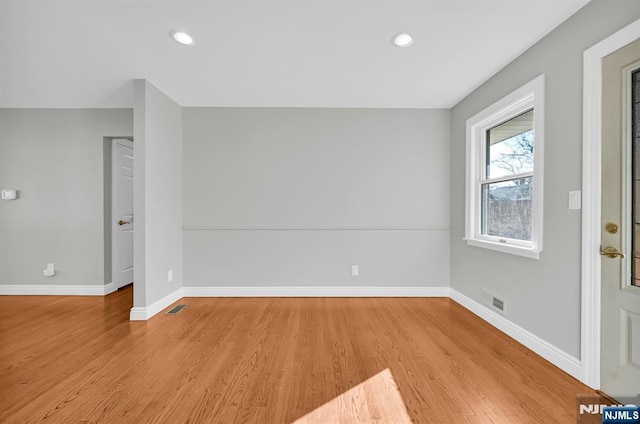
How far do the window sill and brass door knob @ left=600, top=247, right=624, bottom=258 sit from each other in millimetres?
487

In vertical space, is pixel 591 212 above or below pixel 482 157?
below

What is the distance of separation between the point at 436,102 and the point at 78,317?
472 centimetres

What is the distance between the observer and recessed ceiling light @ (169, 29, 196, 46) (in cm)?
220

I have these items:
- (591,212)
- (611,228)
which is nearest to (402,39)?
(591,212)

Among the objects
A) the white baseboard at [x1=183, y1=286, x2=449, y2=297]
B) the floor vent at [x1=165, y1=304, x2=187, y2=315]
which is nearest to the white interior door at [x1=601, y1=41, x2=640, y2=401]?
the white baseboard at [x1=183, y1=286, x2=449, y2=297]

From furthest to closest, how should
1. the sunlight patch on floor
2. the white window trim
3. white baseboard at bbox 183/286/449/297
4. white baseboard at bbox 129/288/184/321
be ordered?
white baseboard at bbox 183/286/449/297
white baseboard at bbox 129/288/184/321
the white window trim
the sunlight patch on floor

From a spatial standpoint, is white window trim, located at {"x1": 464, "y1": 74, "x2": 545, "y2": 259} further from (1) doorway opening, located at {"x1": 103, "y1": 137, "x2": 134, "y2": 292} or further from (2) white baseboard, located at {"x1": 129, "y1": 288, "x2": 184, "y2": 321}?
(1) doorway opening, located at {"x1": 103, "y1": 137, "x2": 134, "y2": 292}

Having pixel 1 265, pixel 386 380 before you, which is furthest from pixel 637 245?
pixel 1 265

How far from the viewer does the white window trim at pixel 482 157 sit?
2199 millimetres

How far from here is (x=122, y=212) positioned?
4117 millimetres

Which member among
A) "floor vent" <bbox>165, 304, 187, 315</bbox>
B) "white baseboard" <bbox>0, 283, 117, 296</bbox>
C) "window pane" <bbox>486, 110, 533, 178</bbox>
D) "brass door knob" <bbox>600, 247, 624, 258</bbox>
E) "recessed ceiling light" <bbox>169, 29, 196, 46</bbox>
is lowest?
"floor vent" <bbox>165, 304, 187, 315</bbox>

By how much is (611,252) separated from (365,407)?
1705 mm

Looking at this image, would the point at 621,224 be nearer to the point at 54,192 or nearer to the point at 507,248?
the point at 507,248

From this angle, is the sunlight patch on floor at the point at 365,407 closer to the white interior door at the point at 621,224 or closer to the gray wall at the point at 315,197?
the white interior door at the point at 621,224
